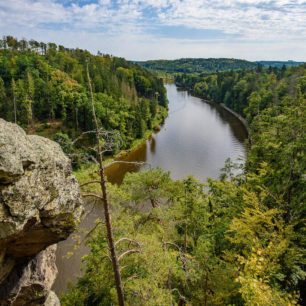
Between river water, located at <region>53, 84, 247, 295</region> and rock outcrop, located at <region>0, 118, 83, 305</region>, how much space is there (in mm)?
10105

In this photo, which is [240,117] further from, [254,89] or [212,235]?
[212,235]

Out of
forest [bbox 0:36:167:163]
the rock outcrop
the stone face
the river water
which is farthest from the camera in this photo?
forest [bbox 0:36:167:163]

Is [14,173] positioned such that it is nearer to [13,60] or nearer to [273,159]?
[273,159]

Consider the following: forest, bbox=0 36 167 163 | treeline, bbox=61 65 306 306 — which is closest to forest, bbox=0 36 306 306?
Result: treeline, bbox=61 65 306 306

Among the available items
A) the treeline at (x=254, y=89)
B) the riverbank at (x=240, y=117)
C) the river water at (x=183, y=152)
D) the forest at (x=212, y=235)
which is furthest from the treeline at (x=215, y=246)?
the riverbank at (x=240, y=117)

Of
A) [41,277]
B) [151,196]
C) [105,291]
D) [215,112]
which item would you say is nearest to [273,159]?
[151,196]

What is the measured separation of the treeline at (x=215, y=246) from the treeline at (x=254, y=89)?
1053 inches

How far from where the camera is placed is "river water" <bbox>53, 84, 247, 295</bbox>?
56.7 ft

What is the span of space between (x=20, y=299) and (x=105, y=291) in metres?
3.34

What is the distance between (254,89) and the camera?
5406 cm

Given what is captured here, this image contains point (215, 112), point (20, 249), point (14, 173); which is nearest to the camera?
point (14, 173)

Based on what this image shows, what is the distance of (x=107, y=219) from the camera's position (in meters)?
5.24

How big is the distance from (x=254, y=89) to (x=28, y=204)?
58.7 metres

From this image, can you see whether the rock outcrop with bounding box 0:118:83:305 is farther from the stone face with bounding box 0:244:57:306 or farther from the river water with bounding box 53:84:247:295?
the river water with bounding box 53:84:247:295
